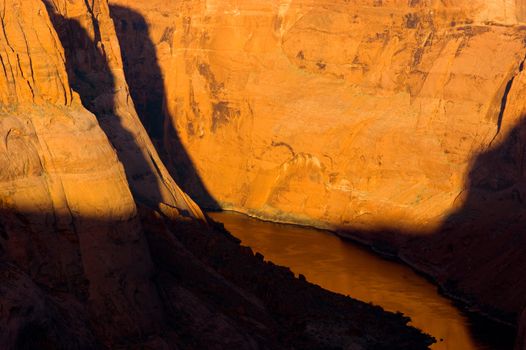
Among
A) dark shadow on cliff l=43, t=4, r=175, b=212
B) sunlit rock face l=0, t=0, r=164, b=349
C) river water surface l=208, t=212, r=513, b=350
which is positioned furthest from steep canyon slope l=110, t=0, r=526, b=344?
sunlit rock face l=0, t=0, r=164, b=349

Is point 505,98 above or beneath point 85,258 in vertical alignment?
above

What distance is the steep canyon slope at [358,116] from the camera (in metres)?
42.8

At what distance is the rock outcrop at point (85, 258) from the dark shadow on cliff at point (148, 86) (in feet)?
90.3

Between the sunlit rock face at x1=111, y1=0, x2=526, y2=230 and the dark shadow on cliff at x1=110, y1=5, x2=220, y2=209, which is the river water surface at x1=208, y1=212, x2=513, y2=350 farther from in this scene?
the dark shadow on cliff at x1=110, y1=5, x2=220, y2=209

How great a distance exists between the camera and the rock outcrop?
70.9 feet

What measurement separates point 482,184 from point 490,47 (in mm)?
7593

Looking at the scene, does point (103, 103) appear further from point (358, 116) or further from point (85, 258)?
point (358, 116)

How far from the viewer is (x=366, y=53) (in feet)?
175

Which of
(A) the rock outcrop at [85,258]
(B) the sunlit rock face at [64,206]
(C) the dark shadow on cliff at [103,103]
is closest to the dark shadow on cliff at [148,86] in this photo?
(C) the dark shadow on cliff at [103,103]

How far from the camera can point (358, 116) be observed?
5128cm

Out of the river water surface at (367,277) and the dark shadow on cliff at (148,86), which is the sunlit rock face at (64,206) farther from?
the dark shadow on cliff at (148,86)

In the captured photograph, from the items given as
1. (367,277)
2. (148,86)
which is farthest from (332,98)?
(367,277)

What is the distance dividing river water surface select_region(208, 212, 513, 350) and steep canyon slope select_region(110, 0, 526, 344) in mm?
1374

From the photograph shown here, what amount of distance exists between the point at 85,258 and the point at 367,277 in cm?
1896
